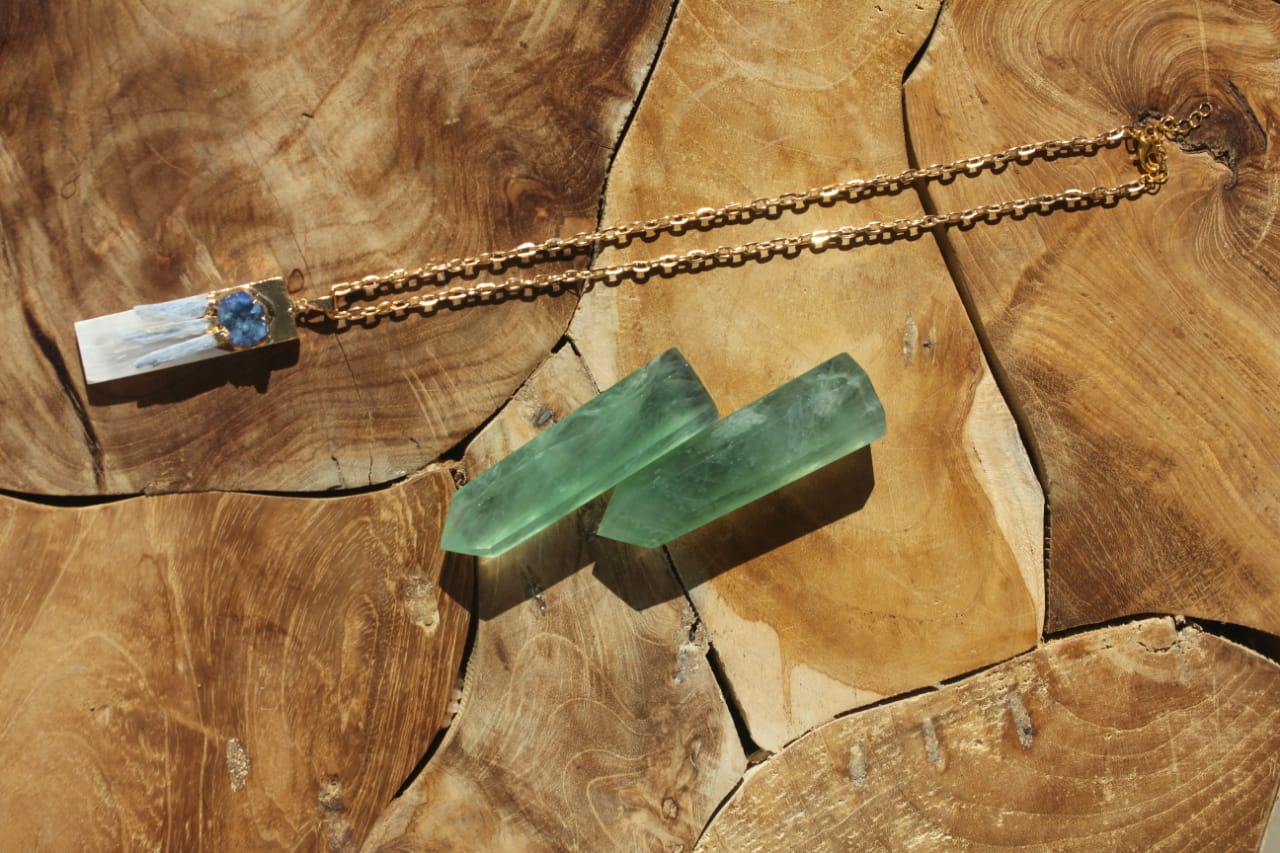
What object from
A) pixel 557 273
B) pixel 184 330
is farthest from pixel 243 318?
pixel 557 273

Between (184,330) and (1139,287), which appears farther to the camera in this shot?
(1139,287)

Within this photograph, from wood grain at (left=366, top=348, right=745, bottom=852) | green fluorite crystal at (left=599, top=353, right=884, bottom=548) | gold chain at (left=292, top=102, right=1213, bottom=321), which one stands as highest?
gold chain at (left=292, top=102, right=1213, bottom=321)

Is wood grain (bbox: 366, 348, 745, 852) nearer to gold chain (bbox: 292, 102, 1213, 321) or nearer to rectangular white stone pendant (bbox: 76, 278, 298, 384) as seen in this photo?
gold chain (bbox: 292, 102, 1213, 321)

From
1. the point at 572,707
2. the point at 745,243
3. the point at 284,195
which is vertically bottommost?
the point at 572,707

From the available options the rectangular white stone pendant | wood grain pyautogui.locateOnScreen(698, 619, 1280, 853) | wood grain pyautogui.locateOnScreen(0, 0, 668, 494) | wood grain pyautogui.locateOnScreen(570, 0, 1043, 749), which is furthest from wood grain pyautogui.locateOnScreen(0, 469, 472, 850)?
wood grain pyautogui.locateOnScreen(698, 619, 1280, 853)

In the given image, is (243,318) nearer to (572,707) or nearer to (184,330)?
(184,330)

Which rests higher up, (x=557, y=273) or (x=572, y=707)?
(x=557, y=273)
